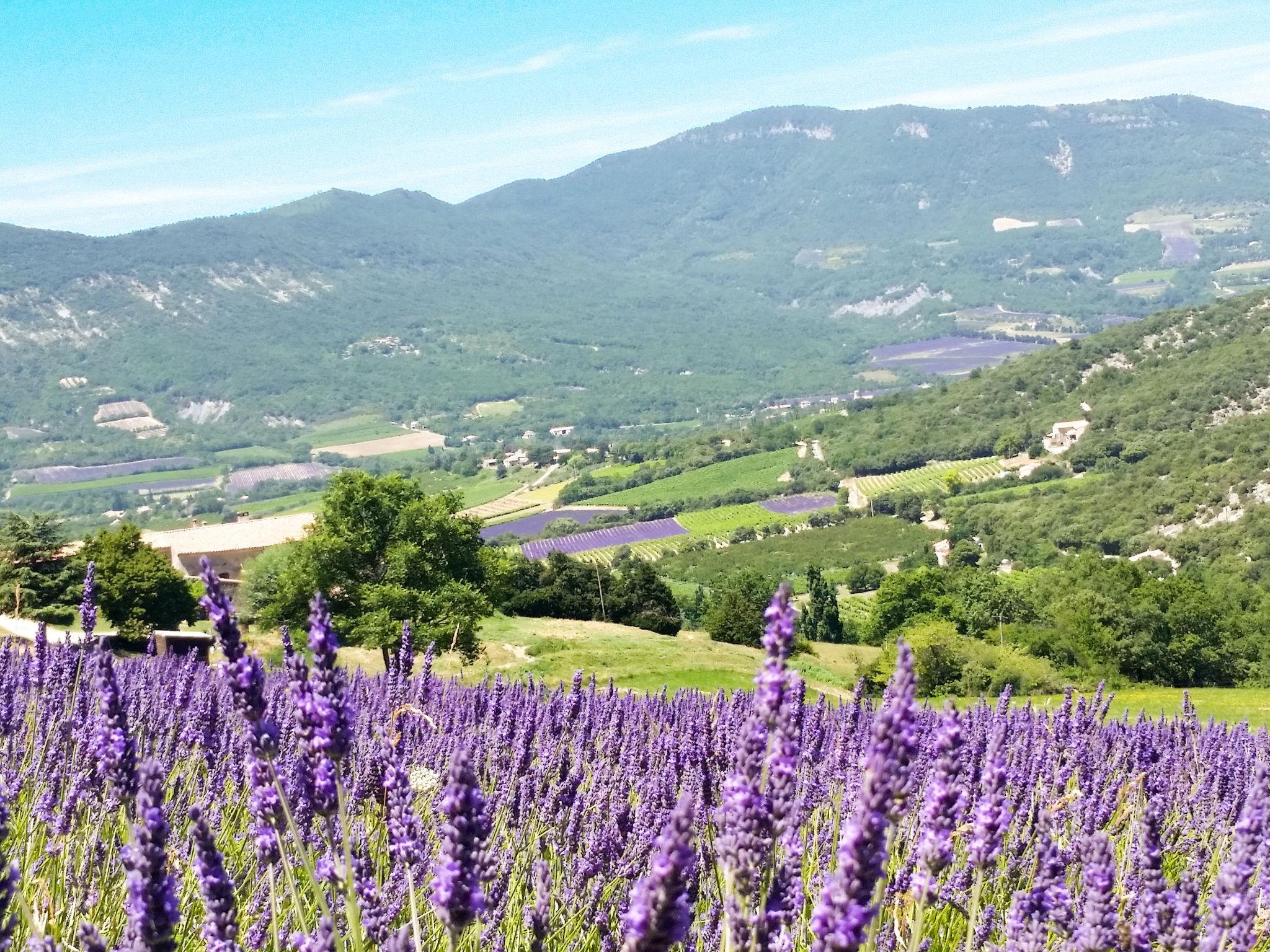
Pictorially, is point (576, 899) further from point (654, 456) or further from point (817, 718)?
point (654, 456)

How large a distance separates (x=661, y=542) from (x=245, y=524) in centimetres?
5019

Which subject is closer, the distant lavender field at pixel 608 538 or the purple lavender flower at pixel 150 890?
the purple lavender flower at pixel 150 890

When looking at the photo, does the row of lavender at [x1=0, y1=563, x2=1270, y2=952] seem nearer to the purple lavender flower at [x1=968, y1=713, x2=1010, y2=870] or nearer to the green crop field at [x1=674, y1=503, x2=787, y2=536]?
the purple lavender flower at [x1=968, y1=713, x2=1010, y2=870]

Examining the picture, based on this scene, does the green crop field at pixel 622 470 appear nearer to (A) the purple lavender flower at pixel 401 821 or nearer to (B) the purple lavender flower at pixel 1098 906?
(A) the purple lavender flower at pixel 401 821

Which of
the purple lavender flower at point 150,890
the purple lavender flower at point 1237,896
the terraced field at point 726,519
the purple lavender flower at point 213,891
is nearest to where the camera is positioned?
the purple lavender flower at point 150,890

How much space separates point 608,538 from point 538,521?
25.9 metres

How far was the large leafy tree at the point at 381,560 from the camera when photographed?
114 feet

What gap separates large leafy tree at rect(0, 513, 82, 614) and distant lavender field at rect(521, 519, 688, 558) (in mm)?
78531

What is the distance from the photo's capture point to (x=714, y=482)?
6403 inches

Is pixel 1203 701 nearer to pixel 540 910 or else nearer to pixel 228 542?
pixel 540 910

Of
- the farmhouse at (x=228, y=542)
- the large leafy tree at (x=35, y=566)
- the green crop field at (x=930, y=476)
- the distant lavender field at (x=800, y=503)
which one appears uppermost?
the large leafy tree at (x=35, y=566)

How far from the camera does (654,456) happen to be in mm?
198500

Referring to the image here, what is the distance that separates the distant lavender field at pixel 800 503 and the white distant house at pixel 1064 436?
85.2 ft

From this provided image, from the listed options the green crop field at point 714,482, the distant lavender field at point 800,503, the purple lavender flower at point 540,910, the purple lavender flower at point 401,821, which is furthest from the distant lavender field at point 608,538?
the purple lavender flower at point 540,910
